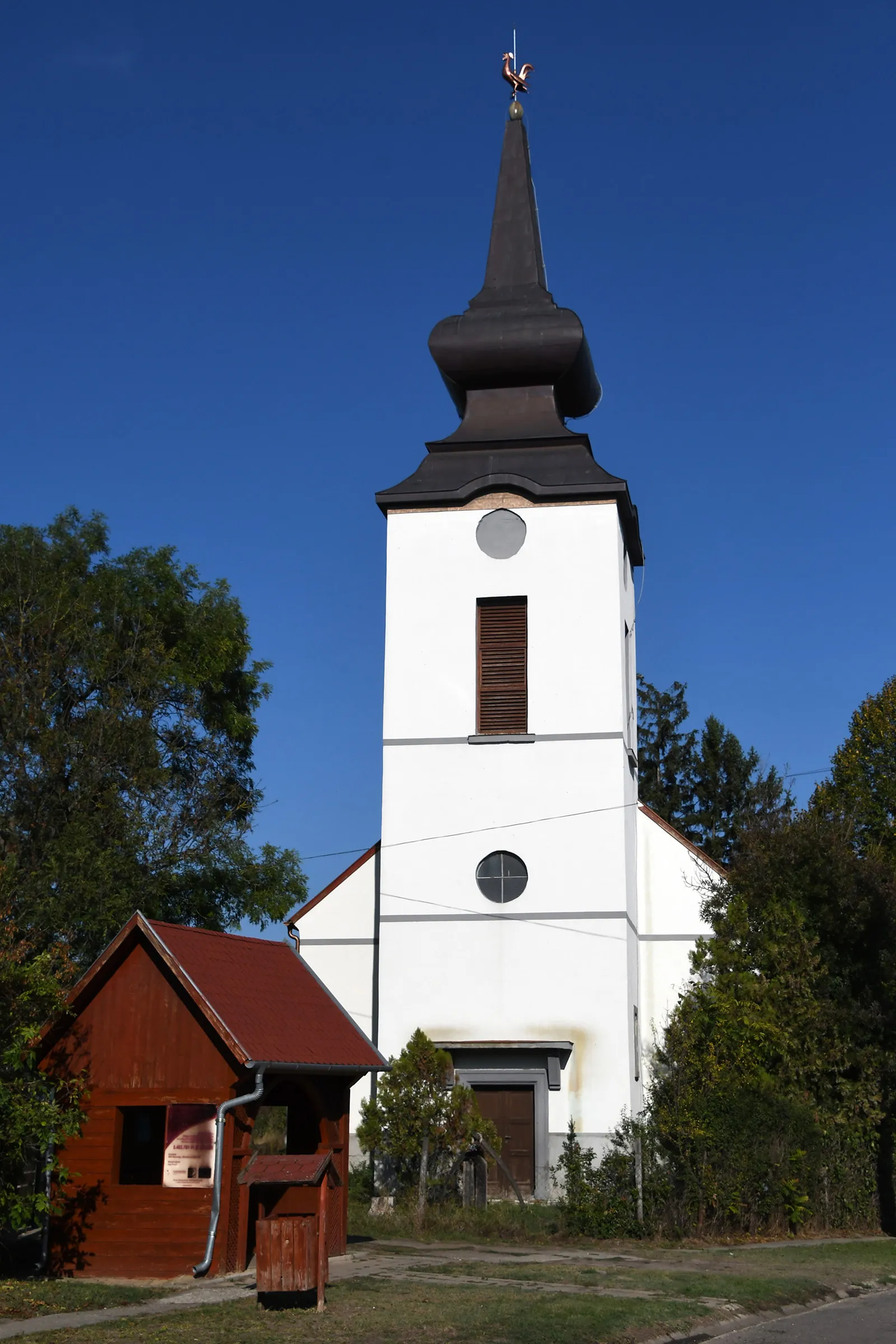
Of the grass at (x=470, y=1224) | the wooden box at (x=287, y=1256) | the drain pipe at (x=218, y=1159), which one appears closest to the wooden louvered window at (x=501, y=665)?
the grass at (x=470, y=1224)

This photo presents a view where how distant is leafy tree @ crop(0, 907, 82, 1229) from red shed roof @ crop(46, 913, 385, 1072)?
0.80 meters

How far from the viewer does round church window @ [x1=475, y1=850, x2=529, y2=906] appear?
25906mm

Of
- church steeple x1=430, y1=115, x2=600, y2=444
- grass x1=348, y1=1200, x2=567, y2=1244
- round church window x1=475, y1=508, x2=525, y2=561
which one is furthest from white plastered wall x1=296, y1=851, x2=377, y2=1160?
church steeple x1=430, y1=115, x2=600, y2=444

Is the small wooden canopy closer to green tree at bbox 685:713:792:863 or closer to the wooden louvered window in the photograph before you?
the wooden louvered window

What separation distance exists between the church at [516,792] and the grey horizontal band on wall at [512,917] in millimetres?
31

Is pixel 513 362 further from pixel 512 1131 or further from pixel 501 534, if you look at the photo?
pixel 512 1131

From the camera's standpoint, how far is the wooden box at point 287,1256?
1388 centimetres

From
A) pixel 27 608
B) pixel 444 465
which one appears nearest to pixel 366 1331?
pixel 444 465

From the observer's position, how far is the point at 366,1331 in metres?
12.6

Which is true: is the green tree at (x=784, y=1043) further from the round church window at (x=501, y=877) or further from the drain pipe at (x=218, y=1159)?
the drain pipe at (x=218, y=1159)

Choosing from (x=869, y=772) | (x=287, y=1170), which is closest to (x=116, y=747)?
(x=287, y=1170)

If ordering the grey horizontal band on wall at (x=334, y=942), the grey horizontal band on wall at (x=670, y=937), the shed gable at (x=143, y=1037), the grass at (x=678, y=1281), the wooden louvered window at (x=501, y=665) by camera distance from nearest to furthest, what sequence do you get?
the grass at (x=678, y=1281), the shed gable at (x=143, y=1037), the wooden louvered window at (x=501, y=665), the grey horizontal band on wall at (x=670, y=937), the grey horizontal band on wall at (x=334, y=942)

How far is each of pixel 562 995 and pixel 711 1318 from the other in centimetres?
1092

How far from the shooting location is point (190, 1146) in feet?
53.6
